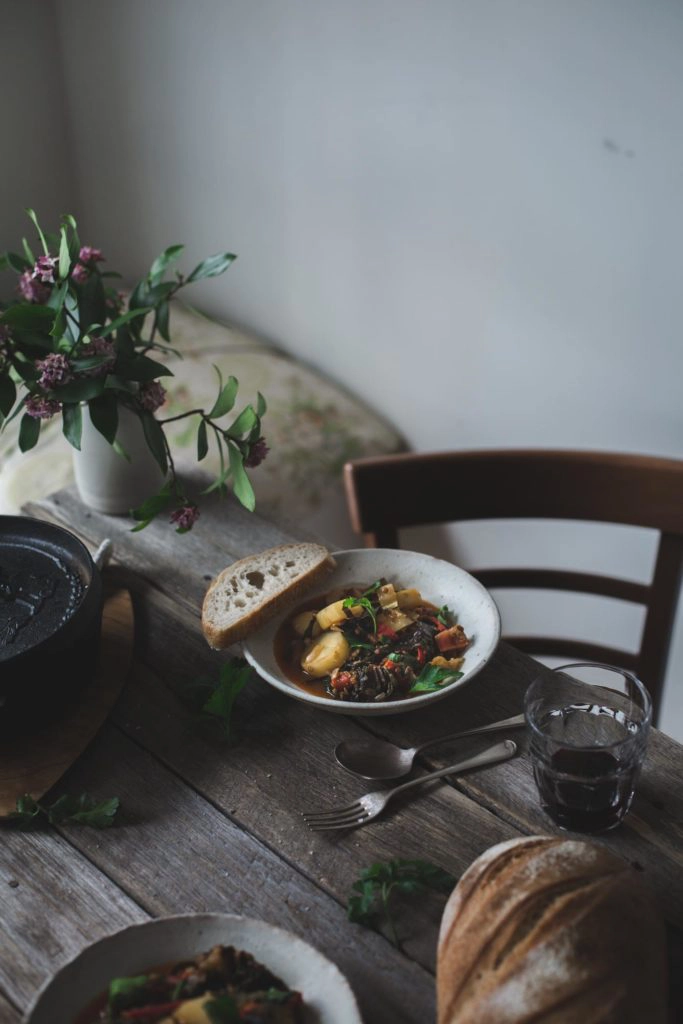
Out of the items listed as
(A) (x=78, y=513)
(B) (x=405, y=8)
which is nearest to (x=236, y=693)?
(A) (x=78, y=513)

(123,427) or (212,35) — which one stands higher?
(212,35)

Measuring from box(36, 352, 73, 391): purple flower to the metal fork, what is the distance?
24.5 inches

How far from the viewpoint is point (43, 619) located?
46.7 inches

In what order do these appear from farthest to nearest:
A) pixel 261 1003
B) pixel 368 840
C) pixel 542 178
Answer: pixel 542 178 < pixel 368 840 < pixel 261 1003

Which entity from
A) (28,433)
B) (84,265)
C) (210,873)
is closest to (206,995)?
(210,873)

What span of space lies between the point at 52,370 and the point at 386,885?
743 mm

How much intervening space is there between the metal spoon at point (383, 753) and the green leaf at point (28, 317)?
651mm

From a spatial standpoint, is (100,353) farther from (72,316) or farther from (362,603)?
(362,603)

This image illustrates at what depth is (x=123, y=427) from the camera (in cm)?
148

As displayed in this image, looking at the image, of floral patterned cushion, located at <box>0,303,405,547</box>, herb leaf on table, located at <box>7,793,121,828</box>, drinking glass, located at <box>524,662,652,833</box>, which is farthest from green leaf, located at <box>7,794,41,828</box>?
floral patterned cushion, located at <box>0,303,405,547</box>

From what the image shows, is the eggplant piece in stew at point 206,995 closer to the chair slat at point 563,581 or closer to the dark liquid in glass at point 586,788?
the dark liquid in glass at point 586,788

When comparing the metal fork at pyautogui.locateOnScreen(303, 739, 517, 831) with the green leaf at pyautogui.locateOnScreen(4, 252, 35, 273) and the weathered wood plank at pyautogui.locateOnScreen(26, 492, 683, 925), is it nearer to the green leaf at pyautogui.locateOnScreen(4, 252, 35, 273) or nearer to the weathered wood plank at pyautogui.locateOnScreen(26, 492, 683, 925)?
the weathered wood plank at pyautogui.locateOnScreen(26, 492, 683, 925)

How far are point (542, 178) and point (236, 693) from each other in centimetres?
117

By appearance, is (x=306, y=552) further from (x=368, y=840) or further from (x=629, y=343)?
(x=629, y=343)
